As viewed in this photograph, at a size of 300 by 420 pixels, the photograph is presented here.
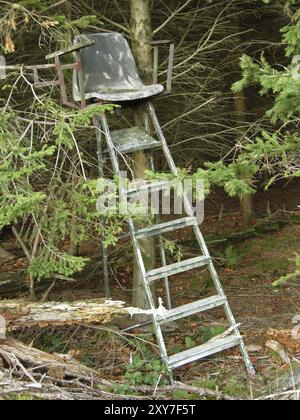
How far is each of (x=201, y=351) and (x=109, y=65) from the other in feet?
10.4

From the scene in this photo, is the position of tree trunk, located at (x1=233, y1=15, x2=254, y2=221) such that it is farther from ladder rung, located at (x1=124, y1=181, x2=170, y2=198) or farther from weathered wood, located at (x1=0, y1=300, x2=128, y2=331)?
weathered wood, located at (x1=0, y1=300, x2=128, y2=331)

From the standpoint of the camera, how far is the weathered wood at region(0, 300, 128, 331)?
5242mm

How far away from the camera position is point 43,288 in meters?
7.99

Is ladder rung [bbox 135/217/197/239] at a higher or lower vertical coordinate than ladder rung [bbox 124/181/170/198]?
lower

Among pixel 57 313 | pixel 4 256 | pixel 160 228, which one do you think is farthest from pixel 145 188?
pixel 4 256

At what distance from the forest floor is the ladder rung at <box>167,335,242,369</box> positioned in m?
0.18

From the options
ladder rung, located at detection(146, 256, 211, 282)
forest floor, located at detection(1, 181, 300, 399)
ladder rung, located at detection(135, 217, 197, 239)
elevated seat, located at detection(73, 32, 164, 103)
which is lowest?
forest floor, located at detection(1, 181, 300, 399)

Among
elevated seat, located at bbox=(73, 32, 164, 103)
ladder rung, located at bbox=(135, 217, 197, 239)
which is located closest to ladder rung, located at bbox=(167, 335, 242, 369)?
ladder rung, located at bbox=(135, 217, 197, 239)

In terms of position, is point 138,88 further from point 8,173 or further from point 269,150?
point 8,173

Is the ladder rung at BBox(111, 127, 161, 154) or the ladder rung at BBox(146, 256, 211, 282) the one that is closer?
the ladder rung at BBox(146, 256, 211, 282)

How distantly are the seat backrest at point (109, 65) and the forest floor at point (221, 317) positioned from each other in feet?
8.40

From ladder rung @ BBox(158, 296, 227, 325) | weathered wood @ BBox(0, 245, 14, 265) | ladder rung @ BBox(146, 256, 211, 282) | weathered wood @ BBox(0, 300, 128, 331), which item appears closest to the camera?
weathered wood @ BBox(0, 300, 128, 331)

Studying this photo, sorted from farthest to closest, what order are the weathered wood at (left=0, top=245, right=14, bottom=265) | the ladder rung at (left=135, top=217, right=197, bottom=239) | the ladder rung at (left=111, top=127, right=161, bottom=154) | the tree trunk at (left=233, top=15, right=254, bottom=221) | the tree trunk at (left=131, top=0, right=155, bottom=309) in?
the tree trunk at (left=233, top=15, right=254, bottom=221) → the weathered wood at (left=0, top=245, right=14, bottom=265) → the tree trunk at (left=131, top=0, right=155, bottom=309) → the ladder rung at (left=111, top=127, right=161, bottom=154) → the ladder rung at (left=135, top=217, right=197, bottom=239)
